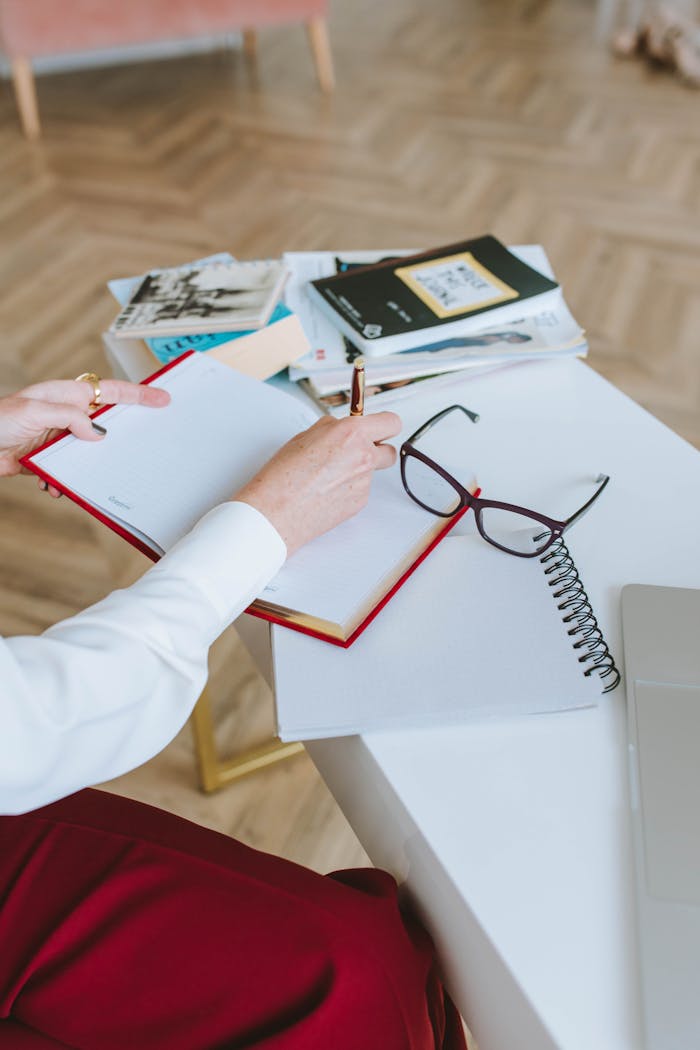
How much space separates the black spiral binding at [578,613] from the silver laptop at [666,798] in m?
0.02

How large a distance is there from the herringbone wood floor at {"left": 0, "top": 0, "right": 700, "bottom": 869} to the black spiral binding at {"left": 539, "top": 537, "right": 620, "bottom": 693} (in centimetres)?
72

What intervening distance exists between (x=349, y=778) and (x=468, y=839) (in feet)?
0.41

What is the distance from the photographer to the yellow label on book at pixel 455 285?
3.51 ft

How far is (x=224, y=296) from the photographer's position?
3.54 feet

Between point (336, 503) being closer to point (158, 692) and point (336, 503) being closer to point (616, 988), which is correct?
point (158, 692)

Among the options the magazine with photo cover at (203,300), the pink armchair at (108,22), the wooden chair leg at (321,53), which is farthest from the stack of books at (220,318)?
the wooden chair leg at (321,53)

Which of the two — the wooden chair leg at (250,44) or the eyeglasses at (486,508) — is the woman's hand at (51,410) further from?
the wooden chair leg at (250,44)

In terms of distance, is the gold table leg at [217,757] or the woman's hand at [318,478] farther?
the gold table leg at [217,757]

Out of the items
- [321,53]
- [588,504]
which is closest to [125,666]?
[588,504]

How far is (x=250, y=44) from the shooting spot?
385 cm

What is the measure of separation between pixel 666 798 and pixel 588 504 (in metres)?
0.29

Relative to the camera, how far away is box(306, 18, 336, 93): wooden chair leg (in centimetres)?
341

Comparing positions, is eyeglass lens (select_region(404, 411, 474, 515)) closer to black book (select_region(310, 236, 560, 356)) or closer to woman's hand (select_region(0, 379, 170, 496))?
black book (select_region(310, 236, 560, 356))

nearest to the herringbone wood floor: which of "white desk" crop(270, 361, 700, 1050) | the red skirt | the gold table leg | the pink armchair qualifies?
the gold table leg
